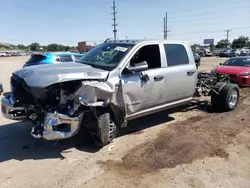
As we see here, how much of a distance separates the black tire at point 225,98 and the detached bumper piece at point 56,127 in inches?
184

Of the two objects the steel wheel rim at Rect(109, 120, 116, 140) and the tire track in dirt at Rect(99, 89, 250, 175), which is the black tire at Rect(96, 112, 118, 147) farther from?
the tire track in dirt at Rect(99, 89, 250, 175)

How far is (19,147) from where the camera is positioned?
4789mm

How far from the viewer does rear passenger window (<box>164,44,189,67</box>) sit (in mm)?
5791

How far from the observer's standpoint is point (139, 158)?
4.36 meters

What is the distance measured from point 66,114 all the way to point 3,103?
1401 mm

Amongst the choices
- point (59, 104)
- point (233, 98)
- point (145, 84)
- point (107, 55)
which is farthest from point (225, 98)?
point (59, 104)

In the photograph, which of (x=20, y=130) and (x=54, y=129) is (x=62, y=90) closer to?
(x=54, y=129)

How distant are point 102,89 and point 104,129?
2.42 feet

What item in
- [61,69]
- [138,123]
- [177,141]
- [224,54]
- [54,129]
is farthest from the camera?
[224,54]

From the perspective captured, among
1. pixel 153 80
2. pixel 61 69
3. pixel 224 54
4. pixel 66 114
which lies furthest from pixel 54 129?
pixel 224 54

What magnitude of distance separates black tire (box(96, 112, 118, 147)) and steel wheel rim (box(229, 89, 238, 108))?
435 cm

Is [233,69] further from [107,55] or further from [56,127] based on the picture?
[56,127]

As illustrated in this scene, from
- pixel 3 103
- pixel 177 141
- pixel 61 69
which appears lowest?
pixel 177 141

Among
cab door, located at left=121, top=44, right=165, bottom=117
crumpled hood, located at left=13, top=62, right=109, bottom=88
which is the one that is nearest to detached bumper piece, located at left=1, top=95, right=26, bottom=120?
crumpled hood, located at left=13, top=62, right=109, bottom=88
